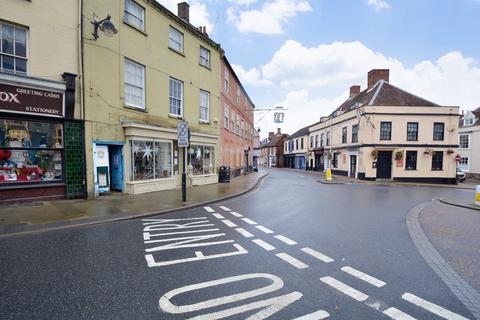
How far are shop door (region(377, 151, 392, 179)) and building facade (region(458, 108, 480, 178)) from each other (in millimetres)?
16160

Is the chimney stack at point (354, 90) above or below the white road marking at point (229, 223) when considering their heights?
above

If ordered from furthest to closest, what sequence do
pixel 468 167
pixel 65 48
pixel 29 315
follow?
pixel 468 167, pixel 65 48, pixel 29 315

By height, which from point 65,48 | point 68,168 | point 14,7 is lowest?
point 68,168

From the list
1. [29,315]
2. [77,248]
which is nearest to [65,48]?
[77,248]

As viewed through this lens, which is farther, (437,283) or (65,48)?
(65,48)

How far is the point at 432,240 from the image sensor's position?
18.6ft

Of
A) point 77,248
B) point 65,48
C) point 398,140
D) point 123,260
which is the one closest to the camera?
point 123,260

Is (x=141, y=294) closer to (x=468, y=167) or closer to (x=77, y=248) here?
(x=77, y=248)

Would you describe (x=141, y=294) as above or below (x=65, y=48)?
below

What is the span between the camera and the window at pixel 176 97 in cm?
1338

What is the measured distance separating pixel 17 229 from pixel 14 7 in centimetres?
712

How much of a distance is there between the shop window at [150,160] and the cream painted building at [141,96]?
0.04 m

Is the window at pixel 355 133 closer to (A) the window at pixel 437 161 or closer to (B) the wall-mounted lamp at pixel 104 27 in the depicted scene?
(A) the window at pixel 437 161

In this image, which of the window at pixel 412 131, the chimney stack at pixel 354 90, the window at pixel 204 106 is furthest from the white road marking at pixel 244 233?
the chimney stack at pixel 354 90
